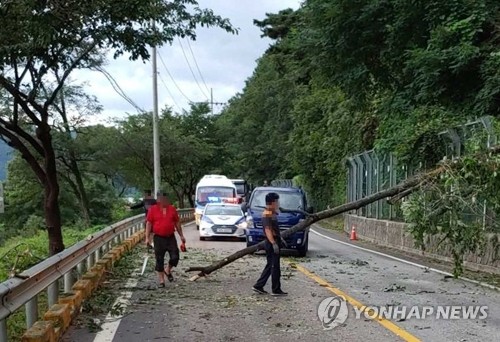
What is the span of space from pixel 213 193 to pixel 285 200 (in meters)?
15.0

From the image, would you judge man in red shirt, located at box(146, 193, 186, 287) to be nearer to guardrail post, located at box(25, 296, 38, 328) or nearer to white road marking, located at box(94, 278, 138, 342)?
white road marking, located at box(94, 278, 138, 342)

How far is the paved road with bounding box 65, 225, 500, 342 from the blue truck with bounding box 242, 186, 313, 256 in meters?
1.86

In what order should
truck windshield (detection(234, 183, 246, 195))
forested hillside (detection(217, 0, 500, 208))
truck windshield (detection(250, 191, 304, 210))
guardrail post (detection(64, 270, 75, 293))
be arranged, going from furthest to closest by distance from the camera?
truck windshield (detection(234, 183, 246, 195))
truck windshield (detection(250, 191, 304, 210))
forested hillside (detection(217, 0, 500, 208))
guardrail post (detection(64, 270, 75, 293))

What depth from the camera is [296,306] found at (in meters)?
9.05

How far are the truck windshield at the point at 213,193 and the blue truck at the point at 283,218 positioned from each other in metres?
13.9

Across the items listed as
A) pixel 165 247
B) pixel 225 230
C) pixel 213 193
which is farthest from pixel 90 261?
pixel 213 193

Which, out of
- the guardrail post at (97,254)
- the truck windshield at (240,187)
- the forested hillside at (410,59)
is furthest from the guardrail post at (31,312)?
the truck windshield at (240,187)

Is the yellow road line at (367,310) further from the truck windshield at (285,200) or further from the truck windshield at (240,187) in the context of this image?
the truck windshield at (240,187)

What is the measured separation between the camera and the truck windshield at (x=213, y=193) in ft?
106

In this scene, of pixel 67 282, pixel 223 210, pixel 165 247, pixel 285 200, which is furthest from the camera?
pixel 223 210

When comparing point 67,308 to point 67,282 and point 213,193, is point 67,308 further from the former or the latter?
point 213,193

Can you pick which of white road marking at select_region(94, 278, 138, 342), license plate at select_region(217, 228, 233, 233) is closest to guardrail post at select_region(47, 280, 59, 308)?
white road marking at select_region(94, 278, 138, 342)

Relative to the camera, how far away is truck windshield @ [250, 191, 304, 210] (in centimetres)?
1773

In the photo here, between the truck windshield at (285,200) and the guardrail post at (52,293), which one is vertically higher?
the truck windshield at (285,200)
